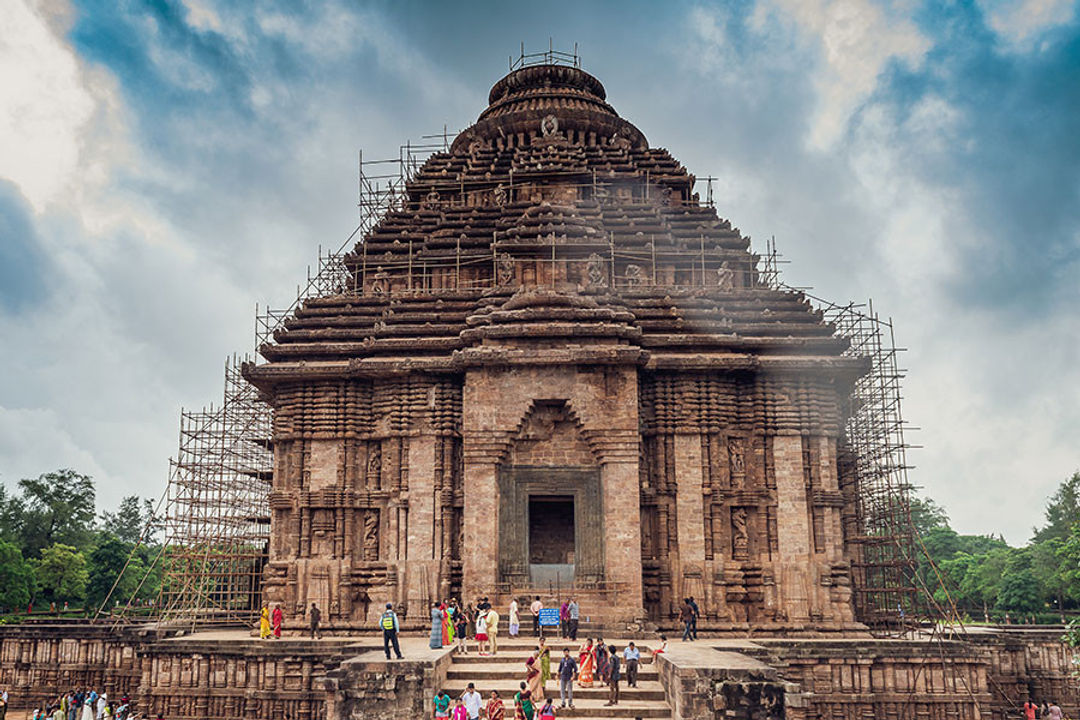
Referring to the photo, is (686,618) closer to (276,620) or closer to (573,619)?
(573,619)

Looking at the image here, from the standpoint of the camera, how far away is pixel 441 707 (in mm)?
14461

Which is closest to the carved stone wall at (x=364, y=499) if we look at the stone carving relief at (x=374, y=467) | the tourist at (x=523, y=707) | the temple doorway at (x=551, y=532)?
the stone carving relief at (x=374, y=467)

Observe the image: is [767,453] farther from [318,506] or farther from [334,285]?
[334,285]

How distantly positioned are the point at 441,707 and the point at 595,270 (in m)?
13.8

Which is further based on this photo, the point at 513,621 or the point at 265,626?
the point at 265,626

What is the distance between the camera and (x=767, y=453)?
22719 millimetres

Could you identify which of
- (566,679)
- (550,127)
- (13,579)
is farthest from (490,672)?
(13,579)

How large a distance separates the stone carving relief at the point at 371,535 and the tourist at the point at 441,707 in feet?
26.3

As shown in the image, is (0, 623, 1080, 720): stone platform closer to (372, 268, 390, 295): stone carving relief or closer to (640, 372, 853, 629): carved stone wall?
(640, 372, 853, 629): carved stone wall

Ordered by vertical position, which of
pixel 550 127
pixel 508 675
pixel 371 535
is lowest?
pixel 508 675

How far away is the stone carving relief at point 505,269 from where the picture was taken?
25656mm

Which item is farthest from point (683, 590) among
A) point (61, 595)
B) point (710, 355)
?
point (61, 595)

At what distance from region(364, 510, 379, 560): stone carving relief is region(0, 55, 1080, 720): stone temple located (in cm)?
6

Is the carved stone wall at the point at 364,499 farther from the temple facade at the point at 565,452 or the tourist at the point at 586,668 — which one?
the tourist at the point at 586,668
